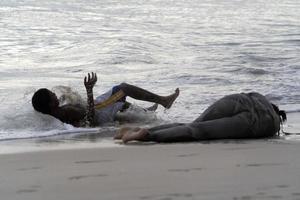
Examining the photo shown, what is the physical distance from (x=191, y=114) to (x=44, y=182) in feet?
14.5

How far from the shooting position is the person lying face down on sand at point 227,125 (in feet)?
16.9

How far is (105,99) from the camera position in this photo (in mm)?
7289

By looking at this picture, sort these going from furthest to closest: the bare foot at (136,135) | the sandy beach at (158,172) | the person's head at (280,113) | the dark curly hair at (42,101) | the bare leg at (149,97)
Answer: the bare leg at (149,97)
the dark curly hair at (42,101)
the person's head at (280,113)
the bare foot at (136,135)
the sandy beach at (158,172)

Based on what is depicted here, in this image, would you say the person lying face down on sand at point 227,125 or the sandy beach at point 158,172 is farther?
the person lying face down on sand at point 227,125

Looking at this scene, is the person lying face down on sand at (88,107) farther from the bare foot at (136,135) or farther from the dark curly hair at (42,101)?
the bare foot at (136,135)

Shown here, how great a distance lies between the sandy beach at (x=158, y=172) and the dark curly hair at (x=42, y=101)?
183cm

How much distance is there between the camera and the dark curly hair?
21.9 feet

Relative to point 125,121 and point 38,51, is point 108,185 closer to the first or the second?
point 125,121

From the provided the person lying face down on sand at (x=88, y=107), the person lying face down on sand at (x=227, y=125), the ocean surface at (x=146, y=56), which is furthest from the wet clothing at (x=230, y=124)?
the person lying face down on sand at (x=88, y=107)

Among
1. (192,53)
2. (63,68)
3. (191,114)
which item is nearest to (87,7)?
(192,53)

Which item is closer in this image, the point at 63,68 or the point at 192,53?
the point at 63,68

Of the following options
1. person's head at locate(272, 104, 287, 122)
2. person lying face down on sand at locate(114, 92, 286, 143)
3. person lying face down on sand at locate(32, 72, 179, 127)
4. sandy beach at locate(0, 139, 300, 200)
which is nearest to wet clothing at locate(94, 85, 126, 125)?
person lying face down on sand at locate(32, 72, 179, 127)

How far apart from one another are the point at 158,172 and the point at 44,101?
131 inches

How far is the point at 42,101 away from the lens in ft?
22.2
